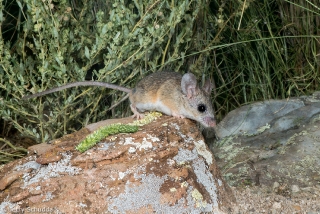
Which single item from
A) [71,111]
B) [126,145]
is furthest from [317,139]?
[71,111]

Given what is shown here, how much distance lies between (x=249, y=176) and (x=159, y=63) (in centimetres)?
163

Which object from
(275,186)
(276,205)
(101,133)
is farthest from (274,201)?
(101,133)

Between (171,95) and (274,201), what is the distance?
132 centimetres

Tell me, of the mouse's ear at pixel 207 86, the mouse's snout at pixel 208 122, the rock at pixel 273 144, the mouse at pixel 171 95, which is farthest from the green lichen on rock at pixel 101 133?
the rock at pixel 273 144

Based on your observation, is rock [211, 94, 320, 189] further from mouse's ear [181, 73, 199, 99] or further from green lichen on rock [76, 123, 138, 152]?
green lichen on rock [76, 123, 138, 152]

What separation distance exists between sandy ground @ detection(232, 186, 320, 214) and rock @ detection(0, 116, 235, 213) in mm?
111

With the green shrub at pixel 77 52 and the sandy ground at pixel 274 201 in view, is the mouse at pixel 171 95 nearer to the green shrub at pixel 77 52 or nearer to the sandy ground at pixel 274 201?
the green shrub at pixel 77 52

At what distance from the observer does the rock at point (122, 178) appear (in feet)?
11.3

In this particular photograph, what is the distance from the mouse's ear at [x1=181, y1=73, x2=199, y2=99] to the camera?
170 inches

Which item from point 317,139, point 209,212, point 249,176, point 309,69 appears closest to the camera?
point 209,212

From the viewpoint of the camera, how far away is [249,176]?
4.33 m

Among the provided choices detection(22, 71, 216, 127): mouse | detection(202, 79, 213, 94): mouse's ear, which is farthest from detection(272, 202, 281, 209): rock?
detection(202, 79, 213, 94): mouse's ear

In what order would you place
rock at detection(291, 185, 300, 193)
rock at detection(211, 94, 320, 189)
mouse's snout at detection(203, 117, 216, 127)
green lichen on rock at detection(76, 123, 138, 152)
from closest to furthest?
green lichen on rock at detection(76, 123, 138, 152) → rock at detection(291, 185, 300, 193) → rock at detection(211, 94, 320, 189) → mouse's snout at detection(203, 117, 216, 127)

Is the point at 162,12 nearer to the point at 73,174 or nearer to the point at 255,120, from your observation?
the point at 255,120
